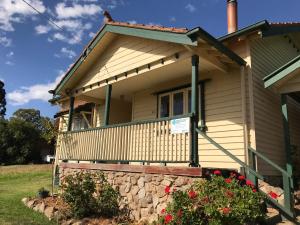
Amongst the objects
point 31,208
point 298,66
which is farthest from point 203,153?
point 31,208

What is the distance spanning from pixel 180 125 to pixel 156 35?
2.87m

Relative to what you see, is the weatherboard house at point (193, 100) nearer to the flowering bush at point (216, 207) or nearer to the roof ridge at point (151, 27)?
the roof ridge at point (151, 27)

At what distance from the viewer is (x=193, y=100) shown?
7504 mm

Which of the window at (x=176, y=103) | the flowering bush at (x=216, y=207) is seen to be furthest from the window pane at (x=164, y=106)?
the flowering bush at (x=216, y=207)

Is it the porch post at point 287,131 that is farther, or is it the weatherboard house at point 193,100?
the porch post at point 287,131

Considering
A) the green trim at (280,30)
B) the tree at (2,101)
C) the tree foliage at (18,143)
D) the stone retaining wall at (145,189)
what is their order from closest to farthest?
the stone retaining wall at (145,189)
the green trim at (280,30)
the tree foliage at (18,143)
the tree at (2,101)

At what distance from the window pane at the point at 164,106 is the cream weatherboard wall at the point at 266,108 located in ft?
10.5

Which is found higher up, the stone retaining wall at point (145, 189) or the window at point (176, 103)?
the window at point (176, 103)

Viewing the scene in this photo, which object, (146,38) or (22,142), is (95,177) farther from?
(22,142)

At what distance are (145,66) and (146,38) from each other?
2.74ft

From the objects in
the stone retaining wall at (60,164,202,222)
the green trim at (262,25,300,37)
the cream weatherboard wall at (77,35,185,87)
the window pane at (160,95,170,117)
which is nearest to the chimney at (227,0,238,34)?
the green trim at (262,25,300,37)

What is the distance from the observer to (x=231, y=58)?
27.1 ft

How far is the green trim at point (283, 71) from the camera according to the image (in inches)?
293

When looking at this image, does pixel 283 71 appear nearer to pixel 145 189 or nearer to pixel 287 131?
pixel 287 131
